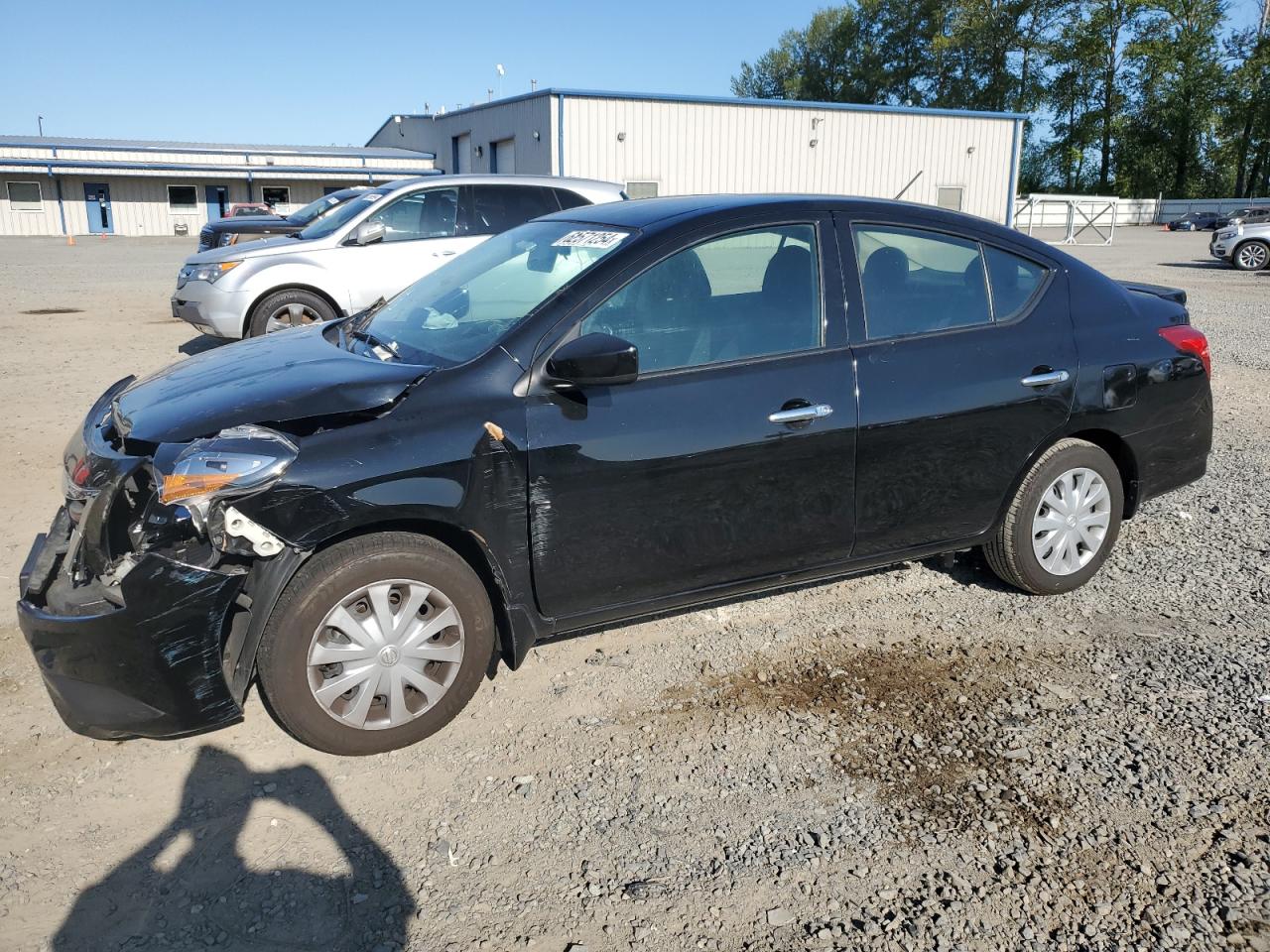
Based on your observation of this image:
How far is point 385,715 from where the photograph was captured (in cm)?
334

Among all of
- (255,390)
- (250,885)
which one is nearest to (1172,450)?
(255,390)

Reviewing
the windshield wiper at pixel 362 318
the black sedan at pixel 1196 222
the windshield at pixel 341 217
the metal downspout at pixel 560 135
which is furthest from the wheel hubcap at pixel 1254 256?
the black sedan at pixel 1196 222

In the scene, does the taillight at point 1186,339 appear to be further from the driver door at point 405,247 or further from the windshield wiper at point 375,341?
the driver door at point 405,247

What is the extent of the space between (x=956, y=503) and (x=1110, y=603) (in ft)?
3.39

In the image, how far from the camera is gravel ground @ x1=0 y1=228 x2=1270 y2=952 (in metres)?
2.63

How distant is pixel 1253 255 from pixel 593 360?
85.5 ft

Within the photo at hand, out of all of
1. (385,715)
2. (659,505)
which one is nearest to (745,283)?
(659,505)

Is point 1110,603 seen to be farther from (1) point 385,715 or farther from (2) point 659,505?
(1) point 385,715

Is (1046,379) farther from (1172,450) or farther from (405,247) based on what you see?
(405,247)

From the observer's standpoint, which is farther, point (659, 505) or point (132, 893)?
point (659, 505)

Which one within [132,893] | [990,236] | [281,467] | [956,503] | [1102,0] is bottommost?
Answer: [132,893]

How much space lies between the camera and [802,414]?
12.4ft

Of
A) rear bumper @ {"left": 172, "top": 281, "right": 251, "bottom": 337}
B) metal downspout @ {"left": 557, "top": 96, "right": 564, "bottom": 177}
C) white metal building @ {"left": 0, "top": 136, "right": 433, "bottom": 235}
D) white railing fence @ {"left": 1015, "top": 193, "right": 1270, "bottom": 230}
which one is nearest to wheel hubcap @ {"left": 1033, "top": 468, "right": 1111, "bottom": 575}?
rear bumper @ {"left": 172, "top": 281, "right": 251, "bottom": 337}

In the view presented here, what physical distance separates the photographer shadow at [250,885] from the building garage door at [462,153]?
3254 cm
